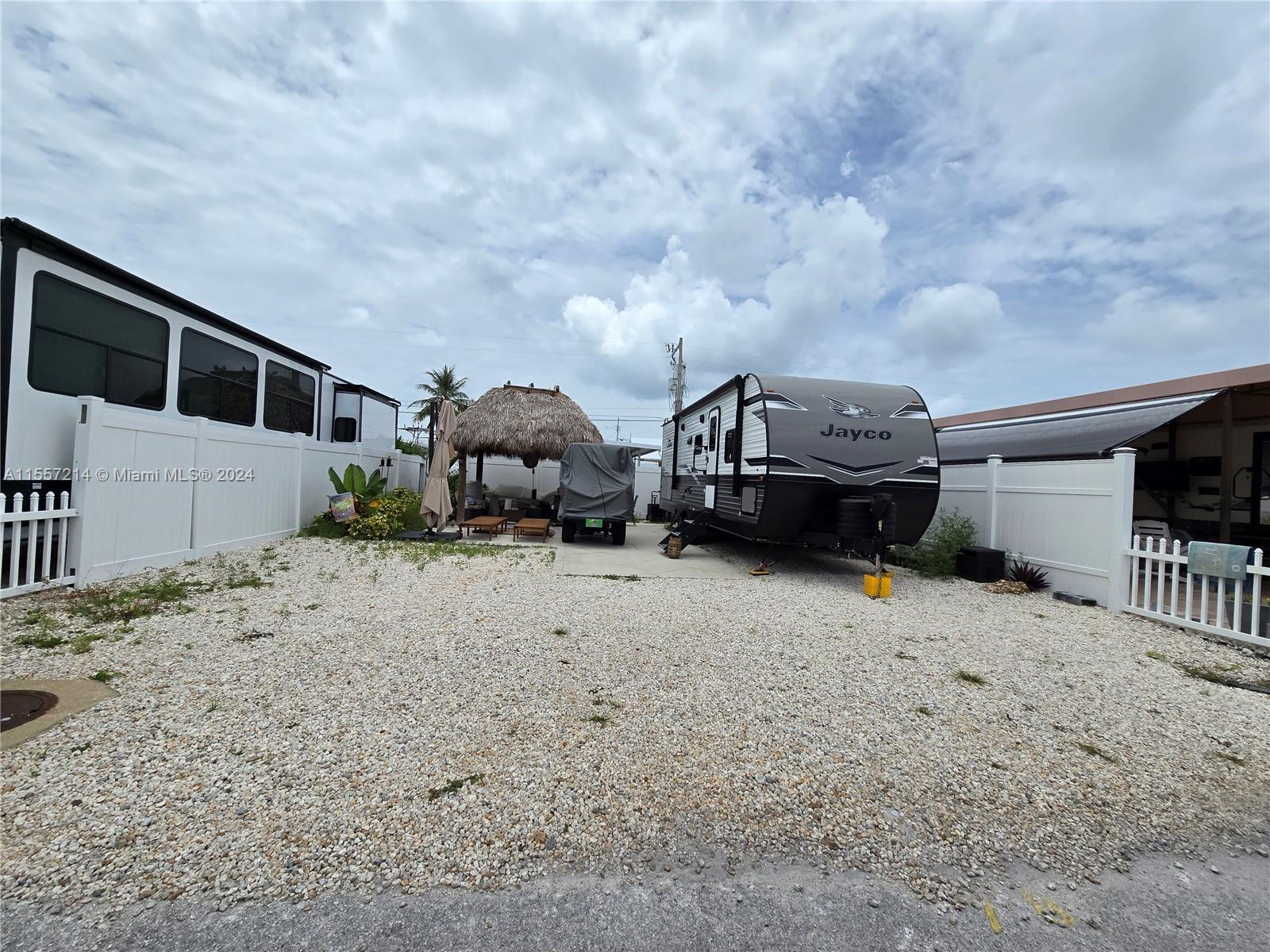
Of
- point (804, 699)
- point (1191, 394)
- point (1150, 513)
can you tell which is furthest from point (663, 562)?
point (1150, 513)

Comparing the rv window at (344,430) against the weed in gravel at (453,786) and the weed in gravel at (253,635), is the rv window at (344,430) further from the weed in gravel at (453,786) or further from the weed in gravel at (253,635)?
the weed in gravel at (453,786)

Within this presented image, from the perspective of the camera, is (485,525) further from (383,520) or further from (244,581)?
(244,581)

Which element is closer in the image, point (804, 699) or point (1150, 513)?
point (804, 699)

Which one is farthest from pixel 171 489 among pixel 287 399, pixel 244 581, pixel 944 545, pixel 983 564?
pixel 983 564

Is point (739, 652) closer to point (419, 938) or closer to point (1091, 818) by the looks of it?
point (1091, 818)

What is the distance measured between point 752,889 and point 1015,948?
2.91 ft

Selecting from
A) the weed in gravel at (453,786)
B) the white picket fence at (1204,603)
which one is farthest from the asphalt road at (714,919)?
the white picket fence at (1204,603)

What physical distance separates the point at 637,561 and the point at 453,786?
7.23 m

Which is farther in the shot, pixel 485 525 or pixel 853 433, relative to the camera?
pixel 485 525

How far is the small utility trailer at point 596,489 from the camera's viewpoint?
11.8 m

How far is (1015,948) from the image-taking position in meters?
1.92

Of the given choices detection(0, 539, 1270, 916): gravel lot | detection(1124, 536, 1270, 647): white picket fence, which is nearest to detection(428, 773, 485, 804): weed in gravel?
detection(0, 539, 1270, 916): gravel lot

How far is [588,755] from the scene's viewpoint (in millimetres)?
2984

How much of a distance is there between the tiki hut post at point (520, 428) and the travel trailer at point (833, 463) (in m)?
7.00
